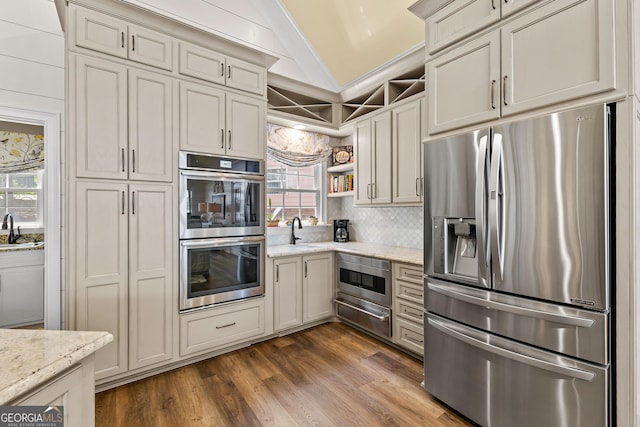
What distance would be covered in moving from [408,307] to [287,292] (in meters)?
1.22

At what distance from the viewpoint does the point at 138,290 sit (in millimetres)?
2268

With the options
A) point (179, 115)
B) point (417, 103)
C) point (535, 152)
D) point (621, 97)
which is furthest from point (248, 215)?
point (621, 97)

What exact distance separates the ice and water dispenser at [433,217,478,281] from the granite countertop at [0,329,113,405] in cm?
181

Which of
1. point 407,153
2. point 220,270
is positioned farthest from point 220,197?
point 407,153

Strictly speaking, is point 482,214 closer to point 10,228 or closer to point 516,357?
point 516,357

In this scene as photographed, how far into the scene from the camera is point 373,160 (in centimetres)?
327

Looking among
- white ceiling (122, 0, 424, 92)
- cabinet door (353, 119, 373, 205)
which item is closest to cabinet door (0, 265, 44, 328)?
white ceiling (122, 0, 424, 92)

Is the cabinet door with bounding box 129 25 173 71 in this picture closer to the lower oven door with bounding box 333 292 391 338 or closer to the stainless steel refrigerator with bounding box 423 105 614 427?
the stainless steel refrigerator with bounding box 423 105 614 427

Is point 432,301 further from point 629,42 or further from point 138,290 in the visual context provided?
point 138,290

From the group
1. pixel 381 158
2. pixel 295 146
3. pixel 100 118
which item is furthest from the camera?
pixel 295 146

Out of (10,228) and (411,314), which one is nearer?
(411,314)

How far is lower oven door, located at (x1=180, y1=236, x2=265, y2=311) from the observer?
2480mm

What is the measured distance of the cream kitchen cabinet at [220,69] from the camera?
2492 mm

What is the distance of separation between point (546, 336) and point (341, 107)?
10.5 feet
